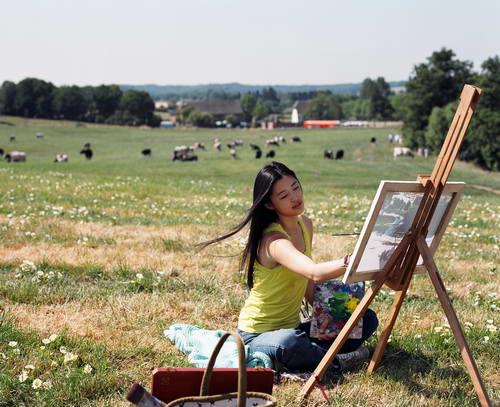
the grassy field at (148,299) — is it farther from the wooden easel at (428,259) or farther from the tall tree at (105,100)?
the tall tree at (105,100)

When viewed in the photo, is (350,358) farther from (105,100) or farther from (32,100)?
(105,100)

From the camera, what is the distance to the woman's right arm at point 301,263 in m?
4.76

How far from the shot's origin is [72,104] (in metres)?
144

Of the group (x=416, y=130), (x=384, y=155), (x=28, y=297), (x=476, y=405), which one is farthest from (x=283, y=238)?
(x=416, y=130)

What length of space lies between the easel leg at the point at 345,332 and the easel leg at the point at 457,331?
33 centimetres

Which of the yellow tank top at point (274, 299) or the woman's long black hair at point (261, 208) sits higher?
the woman's long black hair at point (261, 208)

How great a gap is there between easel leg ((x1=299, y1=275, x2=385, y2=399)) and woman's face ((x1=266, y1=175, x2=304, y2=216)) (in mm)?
907

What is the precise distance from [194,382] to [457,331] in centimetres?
173

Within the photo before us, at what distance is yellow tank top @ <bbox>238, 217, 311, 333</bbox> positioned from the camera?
566cm

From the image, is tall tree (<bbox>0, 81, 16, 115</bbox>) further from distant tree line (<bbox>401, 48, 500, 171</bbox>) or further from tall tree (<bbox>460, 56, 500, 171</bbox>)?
tall tree (<bbox>460, 56, 500, 171</bbox>)

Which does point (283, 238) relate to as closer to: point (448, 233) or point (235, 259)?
point (235, 259)

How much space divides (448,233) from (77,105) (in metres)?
139

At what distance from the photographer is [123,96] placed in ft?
502

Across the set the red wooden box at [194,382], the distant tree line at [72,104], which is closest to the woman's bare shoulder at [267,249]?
the red wooden box at [194,382]
